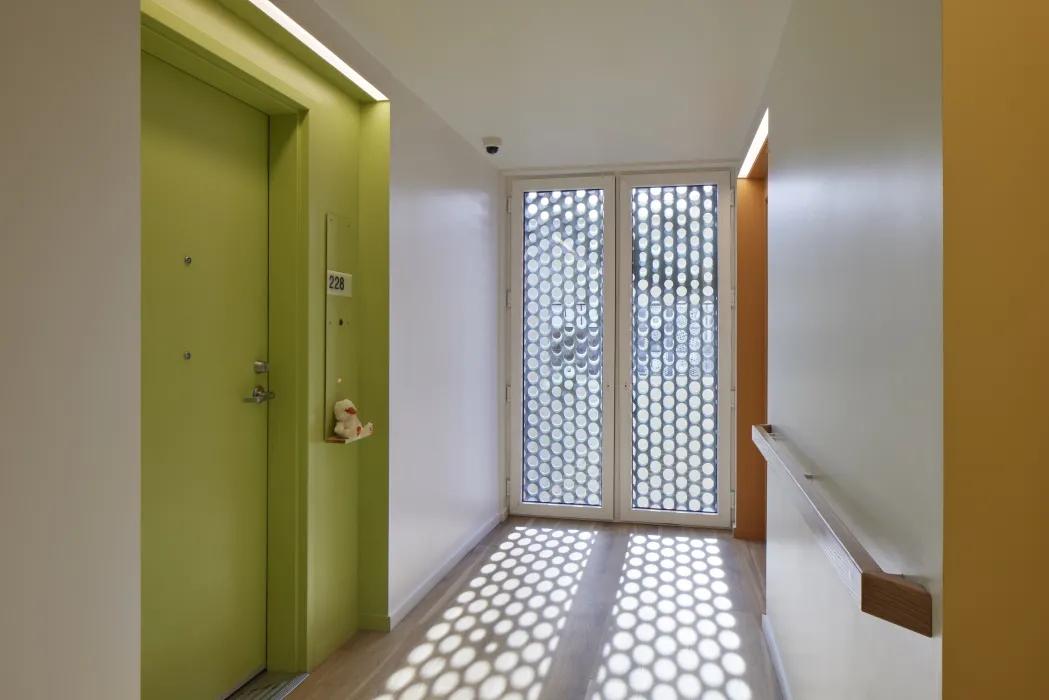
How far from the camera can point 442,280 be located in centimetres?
356

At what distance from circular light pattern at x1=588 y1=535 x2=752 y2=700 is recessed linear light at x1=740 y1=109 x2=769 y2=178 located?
238cm

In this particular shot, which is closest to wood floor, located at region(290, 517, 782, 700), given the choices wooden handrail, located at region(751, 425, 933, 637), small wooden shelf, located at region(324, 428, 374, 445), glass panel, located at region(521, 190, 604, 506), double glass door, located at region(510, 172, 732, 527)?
double glass door, located at region(510, 172, 732, 527)

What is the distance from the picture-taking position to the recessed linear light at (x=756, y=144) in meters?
3.04

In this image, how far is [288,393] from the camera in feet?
8.06

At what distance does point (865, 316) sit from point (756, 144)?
249cm

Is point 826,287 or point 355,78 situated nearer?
point 826,287

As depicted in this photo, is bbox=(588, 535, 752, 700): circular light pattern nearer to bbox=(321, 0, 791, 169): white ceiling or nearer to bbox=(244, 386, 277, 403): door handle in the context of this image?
bbox=(244, 386, 277, 403): door handle

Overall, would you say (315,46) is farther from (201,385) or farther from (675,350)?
(675,350)

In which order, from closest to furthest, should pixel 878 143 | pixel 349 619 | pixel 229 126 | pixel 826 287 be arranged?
1. pixel 878 143
2. pixel 826 287
3. pixel 229 126
4. pixel 349 619

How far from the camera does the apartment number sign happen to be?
103 inches

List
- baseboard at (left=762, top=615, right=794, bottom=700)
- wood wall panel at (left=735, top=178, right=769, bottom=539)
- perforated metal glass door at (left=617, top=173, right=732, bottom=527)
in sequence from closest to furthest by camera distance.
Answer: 1. baseboard at (left=762, top=615, right=794, bottom=700)
2. wood wall panel at (left=735, top=178, right=769, bottom=539)
3. perforated metal glass door at (left=617, top=173, right=732, bottom=527)
